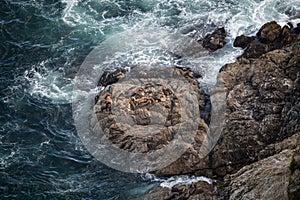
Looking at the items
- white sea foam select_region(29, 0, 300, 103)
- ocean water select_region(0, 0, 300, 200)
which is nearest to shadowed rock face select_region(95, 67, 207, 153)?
ocean water select_region(0, 0, 300, 200)

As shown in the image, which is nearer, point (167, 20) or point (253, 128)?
point (253, 128)

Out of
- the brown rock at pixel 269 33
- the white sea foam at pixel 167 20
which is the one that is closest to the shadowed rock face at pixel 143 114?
the white sea foam at pixel 167 20

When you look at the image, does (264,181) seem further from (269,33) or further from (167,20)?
(167,20)

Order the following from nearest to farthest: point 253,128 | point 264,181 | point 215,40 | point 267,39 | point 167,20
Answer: point 264,181 < point 253,128 < point 267,39 < point 215,40 < point 167,20

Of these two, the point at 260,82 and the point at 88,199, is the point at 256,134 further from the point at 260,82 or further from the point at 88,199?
the point at 88,199

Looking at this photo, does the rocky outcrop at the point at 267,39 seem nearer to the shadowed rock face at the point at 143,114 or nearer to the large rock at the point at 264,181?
the shadowed rock face at the point at 143,114

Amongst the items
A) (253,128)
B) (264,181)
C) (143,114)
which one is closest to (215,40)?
(143,114)

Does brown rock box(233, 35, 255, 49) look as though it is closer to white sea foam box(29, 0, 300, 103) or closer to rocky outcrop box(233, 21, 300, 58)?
rocky outcrop box(233, 21, 300, 58)
